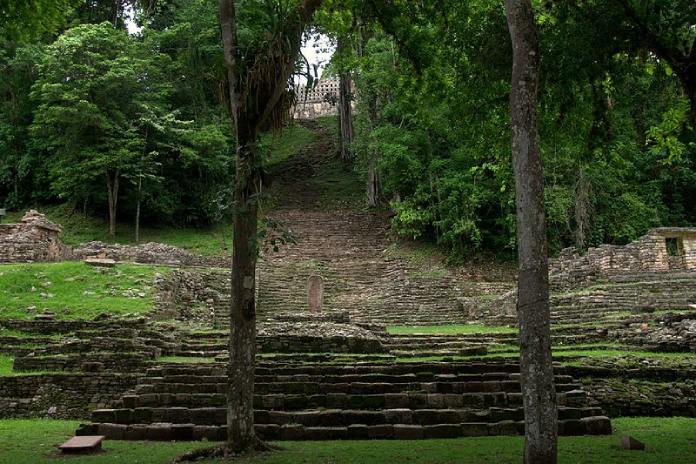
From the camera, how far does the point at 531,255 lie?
5559 mm

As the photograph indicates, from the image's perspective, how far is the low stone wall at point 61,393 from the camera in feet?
37.7

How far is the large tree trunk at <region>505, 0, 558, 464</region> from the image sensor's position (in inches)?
206

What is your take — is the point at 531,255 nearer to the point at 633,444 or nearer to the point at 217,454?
the point at 633,444

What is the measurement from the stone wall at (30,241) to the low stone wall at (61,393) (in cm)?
1078

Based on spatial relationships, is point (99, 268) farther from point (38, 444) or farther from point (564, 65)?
point (564, 65)

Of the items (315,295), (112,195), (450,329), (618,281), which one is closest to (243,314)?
(450,329)

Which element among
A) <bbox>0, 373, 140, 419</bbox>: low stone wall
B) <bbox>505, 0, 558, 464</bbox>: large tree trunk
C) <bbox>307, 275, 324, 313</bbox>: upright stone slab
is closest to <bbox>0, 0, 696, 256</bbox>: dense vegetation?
<bbox>307, 275, 324, 313</bbox>: upright stone slab

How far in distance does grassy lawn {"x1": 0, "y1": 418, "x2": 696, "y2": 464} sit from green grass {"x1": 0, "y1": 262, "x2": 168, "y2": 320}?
764 centimetres

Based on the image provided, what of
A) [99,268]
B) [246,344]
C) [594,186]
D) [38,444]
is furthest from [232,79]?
[594,186]

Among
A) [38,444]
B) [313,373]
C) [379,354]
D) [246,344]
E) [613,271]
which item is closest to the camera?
[246,344]

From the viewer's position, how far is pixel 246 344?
7211mm

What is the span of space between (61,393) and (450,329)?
1028 cm

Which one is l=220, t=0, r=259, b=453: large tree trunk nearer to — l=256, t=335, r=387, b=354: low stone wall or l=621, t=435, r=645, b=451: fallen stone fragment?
l=621, t=435, r=645, b=451: fallen stone fragment

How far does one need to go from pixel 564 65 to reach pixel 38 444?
8759mm
